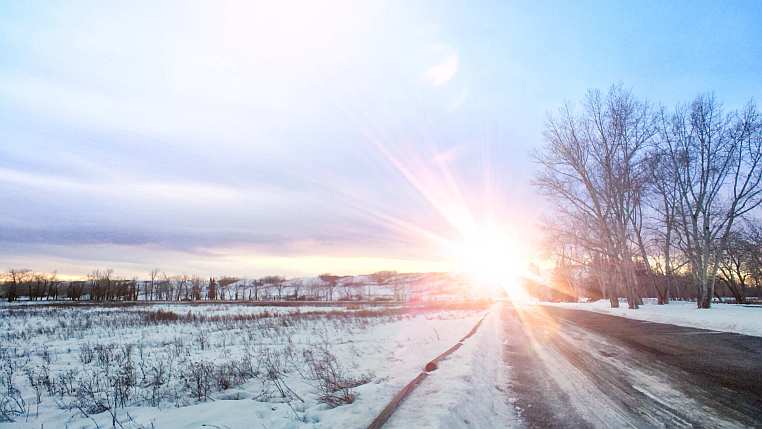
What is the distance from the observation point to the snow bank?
398cm

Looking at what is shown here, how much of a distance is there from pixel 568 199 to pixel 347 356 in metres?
24.7

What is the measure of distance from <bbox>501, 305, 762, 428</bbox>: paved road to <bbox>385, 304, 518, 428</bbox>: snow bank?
0.28 meters

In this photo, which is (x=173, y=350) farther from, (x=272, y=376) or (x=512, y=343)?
(x=512, y=343)

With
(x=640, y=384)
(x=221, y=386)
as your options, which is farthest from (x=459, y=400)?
(x=221, y=386)

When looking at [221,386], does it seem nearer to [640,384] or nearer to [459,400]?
[459,400]

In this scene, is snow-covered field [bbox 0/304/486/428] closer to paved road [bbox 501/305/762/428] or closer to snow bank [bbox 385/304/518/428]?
snow bank [bbox 385/304/518/428]

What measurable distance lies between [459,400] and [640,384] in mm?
2831

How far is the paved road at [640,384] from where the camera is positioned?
4.05 metres

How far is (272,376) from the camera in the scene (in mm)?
7344

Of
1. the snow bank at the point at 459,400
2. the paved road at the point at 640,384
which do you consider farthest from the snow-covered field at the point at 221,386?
the paved road at the point at 640,384

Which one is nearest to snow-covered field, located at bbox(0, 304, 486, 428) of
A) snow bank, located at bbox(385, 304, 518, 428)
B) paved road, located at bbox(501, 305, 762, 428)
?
snow bank, located at bbox(385, 304, 518, 428)

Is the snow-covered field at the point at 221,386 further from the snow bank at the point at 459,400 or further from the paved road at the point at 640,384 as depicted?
the paved road at the point at 640,384

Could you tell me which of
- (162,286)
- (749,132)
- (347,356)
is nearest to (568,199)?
(749,132)

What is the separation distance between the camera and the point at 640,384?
5.44m
